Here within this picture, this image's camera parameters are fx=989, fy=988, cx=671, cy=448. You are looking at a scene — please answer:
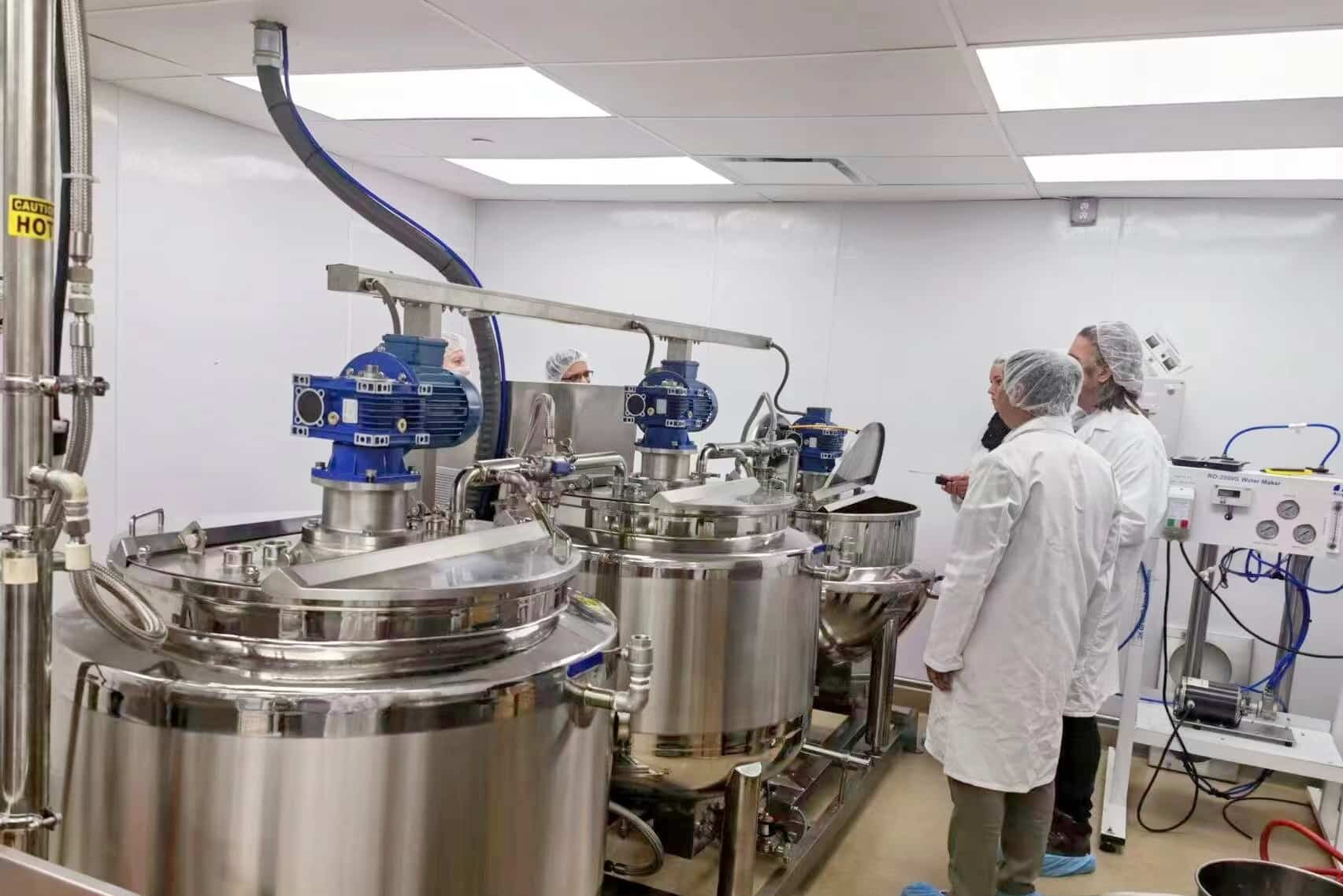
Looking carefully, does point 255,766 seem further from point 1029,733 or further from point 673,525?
point 1029,733

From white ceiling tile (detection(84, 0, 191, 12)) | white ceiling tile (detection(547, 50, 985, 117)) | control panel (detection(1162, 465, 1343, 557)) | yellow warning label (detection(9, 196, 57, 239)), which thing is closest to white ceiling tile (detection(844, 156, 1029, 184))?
white ceiling tile (detection(547, 50, 985, 117))

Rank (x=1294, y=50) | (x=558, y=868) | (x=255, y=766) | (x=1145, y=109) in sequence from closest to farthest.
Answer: (x=255, y=766)
(x=558, y=868)
(x=1294, y=50)
(x=1145, y=109)

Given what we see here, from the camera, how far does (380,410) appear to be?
1328 mm

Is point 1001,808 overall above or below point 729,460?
below

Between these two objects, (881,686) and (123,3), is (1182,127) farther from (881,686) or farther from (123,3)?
(123,3)

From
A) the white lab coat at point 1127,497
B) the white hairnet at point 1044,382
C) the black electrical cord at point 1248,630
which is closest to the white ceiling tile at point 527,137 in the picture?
the white hairnet at point 1044,382

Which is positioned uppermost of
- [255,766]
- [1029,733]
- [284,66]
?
[284,66]

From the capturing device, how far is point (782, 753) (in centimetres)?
236

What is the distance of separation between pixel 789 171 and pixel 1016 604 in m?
1.95

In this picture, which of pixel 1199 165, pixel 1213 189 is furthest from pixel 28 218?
pixel 1213 189

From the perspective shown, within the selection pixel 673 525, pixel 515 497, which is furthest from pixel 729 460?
pixel 515 497

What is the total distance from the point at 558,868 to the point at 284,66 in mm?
1923

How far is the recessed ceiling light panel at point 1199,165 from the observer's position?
2980 millimetres

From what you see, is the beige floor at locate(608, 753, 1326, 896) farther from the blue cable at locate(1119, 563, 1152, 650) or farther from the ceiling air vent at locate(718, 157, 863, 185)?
the ceiling air vent at locate(718, 157, 863, 185)
